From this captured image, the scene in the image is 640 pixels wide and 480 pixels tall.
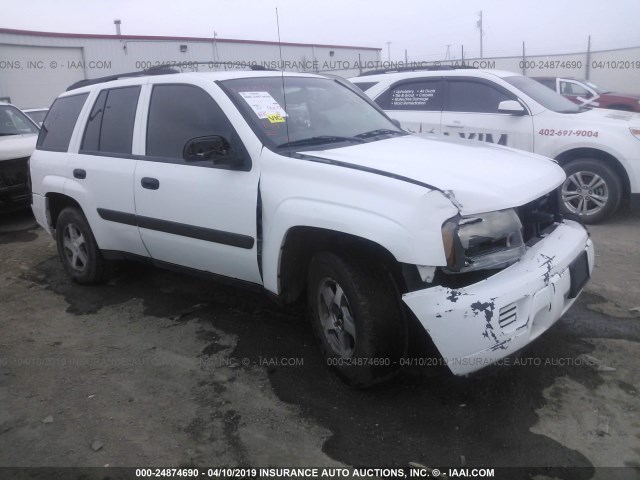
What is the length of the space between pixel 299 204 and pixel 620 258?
347 centimetres

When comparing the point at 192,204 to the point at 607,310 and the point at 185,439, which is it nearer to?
the point at 185,439

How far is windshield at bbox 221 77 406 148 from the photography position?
346cm

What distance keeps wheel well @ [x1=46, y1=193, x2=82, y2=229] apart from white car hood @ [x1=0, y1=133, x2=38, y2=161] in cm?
273

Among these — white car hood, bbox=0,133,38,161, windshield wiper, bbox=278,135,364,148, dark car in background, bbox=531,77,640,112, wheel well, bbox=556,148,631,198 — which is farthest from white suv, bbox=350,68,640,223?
dark car in background, bbox=531,77,640,112

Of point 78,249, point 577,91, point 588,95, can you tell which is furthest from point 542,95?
point 588,95

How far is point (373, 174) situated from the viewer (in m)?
2.79

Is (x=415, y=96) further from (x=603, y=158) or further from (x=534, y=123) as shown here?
(x=603, y=158)

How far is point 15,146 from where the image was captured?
7.50 metres

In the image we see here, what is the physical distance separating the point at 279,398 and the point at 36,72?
21.0 metres

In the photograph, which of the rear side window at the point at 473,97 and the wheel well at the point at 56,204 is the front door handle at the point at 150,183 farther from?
the rear side window at the point at 473,97

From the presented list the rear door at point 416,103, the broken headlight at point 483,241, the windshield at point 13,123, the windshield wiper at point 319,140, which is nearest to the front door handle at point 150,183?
the windshield wiper at point 319,140

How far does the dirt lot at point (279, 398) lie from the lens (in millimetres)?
2641

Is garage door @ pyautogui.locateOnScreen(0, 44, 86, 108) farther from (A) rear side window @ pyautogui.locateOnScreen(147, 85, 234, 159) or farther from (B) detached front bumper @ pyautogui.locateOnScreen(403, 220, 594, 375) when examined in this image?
(B) detached front bumper @ pyautogui.locateOnScreen(403, 220, 594, 375)

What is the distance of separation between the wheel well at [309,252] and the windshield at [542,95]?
4.43m
